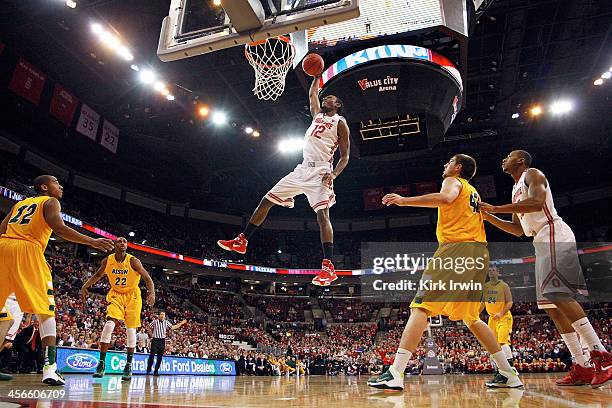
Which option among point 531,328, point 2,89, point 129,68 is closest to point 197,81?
point 129,68

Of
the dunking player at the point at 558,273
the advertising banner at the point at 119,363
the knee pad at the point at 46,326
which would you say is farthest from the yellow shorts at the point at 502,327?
the advertising banner at the point at 119,363

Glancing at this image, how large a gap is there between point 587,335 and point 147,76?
51.7ft

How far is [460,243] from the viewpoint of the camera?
3613mm

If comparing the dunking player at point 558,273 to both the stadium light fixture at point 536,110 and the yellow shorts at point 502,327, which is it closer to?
the yellow shorts at point 502,327

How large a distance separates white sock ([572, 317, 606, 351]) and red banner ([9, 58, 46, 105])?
1757 centimetres

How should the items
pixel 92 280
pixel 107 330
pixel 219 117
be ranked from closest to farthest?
pixel 92 280, pixel 107 330, pixel 219 117

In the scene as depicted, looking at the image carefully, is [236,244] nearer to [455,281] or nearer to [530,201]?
[455,281]

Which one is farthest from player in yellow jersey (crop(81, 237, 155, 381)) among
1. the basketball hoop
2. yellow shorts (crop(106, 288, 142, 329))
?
the basketball hoop

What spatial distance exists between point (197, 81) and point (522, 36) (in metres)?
11.5

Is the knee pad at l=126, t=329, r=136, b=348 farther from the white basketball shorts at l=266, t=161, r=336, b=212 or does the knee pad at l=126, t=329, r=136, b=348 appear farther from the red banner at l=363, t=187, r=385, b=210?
the red banner at l=363, t=187, r=385, b=210

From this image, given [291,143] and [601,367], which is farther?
[291,143]

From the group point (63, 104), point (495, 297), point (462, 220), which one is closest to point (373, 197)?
point (63, 104)

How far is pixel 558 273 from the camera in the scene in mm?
3910

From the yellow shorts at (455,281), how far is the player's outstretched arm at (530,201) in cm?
42
